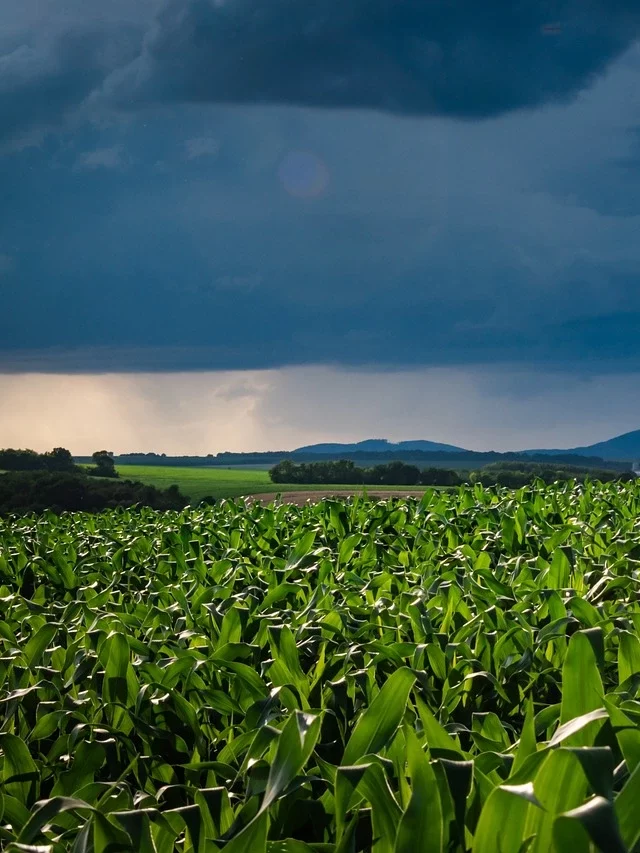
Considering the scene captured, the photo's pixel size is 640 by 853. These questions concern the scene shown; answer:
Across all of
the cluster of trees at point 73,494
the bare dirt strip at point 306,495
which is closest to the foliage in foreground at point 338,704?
the bare dirt strip at point 306,495

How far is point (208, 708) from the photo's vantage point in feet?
9.32

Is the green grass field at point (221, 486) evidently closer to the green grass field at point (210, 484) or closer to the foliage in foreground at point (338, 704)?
the green grass field at point (210, 484)

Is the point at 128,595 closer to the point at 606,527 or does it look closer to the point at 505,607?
the point at 505,607

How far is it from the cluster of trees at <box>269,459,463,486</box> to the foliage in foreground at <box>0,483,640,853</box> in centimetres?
855

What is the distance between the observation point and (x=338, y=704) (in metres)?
2.67

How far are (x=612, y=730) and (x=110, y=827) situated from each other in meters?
1.08

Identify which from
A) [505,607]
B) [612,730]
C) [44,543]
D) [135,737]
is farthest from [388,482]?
[612,730]

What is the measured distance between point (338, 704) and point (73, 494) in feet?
36.0

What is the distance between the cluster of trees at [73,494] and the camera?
12.6 metres

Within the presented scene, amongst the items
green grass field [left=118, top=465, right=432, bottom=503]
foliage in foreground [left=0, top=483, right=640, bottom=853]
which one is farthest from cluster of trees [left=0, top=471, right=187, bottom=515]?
foliage in foreground [left=0, top=483, right=640, bottom=853]

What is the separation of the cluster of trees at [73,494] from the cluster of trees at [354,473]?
3.35 meters

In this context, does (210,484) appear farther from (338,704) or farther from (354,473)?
(338,704)

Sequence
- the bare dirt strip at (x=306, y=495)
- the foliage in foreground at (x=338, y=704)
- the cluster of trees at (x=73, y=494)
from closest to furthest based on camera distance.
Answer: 1. the foliage in foreground at (x=338, y=704)
2. the bare dirt strip at (x=306, y=495)
3. the cluster of trees at (x=73, y=494)

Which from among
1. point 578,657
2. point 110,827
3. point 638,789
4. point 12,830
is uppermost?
point 578,657
